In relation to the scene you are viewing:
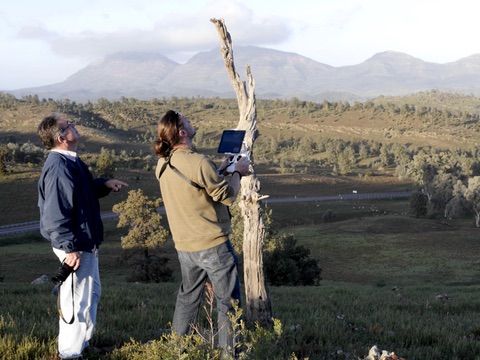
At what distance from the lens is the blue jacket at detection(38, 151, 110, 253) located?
4301mm

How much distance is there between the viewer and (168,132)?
466 cm

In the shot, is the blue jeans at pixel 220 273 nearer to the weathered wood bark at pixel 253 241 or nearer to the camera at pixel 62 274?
the camera at pixel 62 274

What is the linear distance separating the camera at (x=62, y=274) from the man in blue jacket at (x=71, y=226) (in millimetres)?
37

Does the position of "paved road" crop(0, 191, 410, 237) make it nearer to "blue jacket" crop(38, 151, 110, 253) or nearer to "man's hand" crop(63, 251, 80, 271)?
"blue jacket" crop(38, 151, 110, 253)

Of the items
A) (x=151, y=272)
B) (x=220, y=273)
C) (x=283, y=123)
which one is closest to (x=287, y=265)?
(x=151, y=272)

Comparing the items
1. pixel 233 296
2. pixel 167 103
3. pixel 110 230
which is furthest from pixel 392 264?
pixel 167 103

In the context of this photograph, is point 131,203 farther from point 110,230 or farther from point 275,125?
point 275,125

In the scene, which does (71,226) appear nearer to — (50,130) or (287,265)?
(50,130)

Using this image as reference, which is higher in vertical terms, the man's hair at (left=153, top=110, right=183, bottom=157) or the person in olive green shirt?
the man's hair at (left=153, top=110, right=183, bottom=157)

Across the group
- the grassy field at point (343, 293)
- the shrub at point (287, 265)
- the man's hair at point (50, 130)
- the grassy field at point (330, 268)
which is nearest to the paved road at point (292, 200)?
the grassy field at point (330, 268)

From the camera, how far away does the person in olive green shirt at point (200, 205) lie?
4.51 m

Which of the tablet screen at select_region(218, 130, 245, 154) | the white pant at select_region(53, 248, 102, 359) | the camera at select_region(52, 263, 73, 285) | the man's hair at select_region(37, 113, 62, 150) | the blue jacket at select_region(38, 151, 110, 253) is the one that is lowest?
the white pant at select_region(53, 248, 102, 359)

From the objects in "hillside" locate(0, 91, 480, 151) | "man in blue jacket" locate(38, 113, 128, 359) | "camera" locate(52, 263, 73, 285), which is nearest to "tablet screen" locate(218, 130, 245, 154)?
"man in blue jacket" locate(38, 113, 128, 359)

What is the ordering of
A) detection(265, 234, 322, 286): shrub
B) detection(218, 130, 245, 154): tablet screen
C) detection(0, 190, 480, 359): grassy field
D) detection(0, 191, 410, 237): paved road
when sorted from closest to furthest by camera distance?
detection(218, 130, 245, 154): tablet screen < detection(0, 190, 480, 359): grassy field < detection(265, 234, 322, 286): shrub < detection(0, 191, 410, 237): paved road
